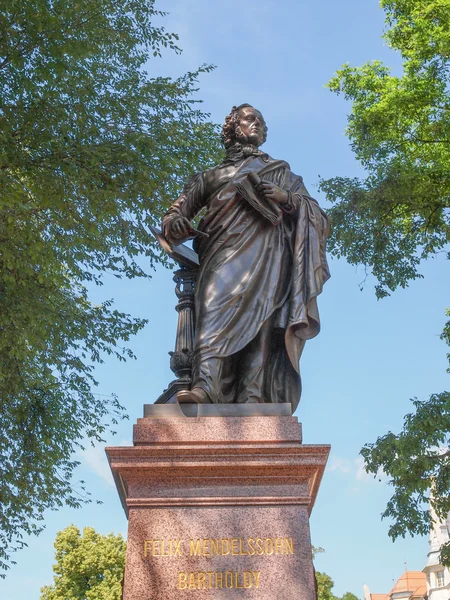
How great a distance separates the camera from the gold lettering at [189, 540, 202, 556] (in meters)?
4.41

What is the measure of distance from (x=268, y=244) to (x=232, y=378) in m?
Result: 1.05

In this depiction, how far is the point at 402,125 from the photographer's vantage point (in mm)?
16188

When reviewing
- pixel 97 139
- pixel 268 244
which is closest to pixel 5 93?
pixel 97 139

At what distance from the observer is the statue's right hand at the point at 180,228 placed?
5828mm

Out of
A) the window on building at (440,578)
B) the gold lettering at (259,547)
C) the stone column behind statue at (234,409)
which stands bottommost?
the gold lettering at (259,547)

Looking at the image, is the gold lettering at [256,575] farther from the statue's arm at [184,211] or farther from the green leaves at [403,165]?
the green leaves at [403,165]

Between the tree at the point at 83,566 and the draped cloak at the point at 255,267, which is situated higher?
the tree at the point at 83,566

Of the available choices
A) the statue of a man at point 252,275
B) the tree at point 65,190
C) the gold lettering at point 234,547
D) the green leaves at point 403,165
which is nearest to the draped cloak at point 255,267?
the statue of a man at point 252,275

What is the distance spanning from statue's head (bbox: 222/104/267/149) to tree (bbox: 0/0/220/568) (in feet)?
14.1

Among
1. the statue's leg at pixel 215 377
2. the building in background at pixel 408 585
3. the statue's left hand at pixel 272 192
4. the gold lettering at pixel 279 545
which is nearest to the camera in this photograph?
the gold lettering at pixel 279 545

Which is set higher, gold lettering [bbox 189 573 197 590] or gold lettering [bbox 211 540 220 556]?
gold lettering [bbox 211 540 220 556]

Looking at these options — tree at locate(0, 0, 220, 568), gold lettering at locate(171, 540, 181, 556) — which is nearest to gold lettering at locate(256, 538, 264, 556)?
gold lettering at locate(171, 540, 181, 556)

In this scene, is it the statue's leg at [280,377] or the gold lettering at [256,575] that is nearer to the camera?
the gold lettering at [256,575]

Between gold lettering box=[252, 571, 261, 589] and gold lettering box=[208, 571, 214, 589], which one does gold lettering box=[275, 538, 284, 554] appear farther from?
gold lettering box=[208, 571, 214, 589]
